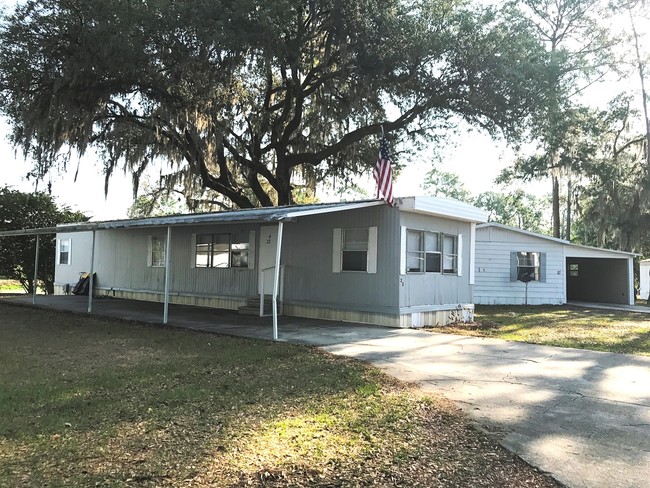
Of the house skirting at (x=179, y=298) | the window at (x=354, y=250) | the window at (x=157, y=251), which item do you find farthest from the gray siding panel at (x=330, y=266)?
the window at (x=157, y=251)

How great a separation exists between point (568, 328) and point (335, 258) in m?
5.67

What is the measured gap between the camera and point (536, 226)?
54844 mm

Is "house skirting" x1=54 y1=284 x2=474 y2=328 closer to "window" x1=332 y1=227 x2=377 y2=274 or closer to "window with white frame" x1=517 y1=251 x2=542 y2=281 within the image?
"window" x1=332 y1=227 x2=377 y2=274

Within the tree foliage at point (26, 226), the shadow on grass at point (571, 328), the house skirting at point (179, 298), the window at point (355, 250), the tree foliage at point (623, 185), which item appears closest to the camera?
the shadow on grass at point (571, 328)

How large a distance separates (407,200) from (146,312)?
7.23 metres

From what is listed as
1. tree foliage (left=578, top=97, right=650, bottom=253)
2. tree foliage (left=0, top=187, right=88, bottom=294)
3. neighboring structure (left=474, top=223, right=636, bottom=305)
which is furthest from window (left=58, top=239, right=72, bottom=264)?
tree foliage (left=578, top=97, right=650, bottom=253)

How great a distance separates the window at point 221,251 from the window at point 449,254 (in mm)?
5044

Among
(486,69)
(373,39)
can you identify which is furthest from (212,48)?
(486,69)

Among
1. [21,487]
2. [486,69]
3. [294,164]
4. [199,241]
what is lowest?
[21,487]

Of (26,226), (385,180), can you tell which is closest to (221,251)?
(385,180)

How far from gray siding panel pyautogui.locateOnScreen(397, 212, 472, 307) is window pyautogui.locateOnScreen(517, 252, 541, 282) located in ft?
23.4

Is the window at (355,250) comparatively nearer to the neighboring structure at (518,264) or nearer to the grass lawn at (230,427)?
the grass lawn at (230,427)

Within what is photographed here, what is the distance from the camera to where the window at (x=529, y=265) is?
62.2 feet

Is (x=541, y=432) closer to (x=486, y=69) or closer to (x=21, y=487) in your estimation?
(x=21, y=487)
